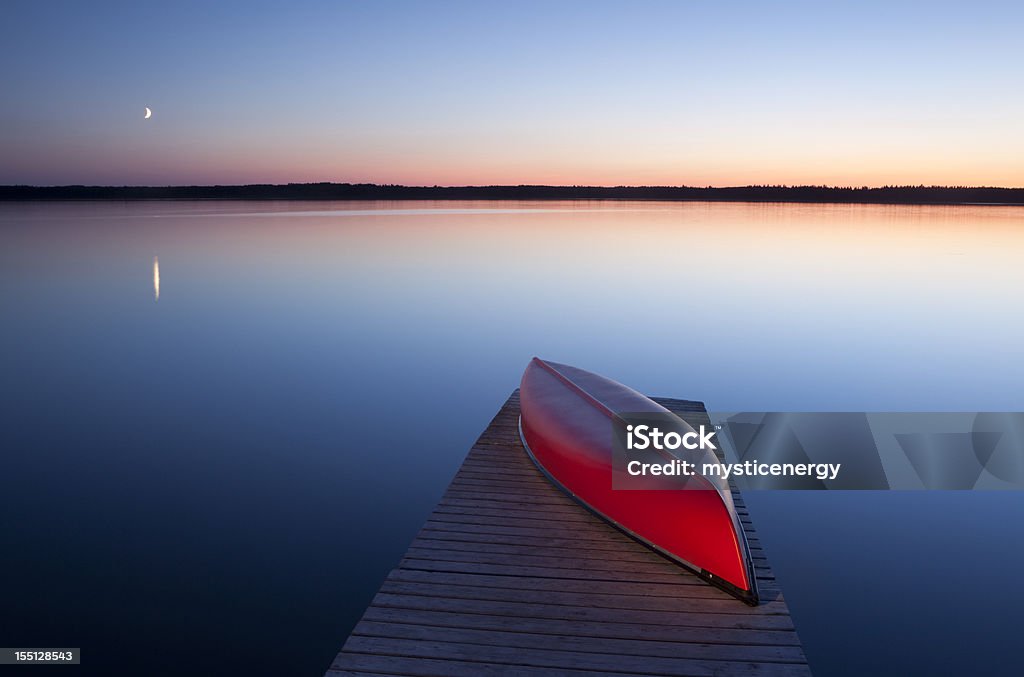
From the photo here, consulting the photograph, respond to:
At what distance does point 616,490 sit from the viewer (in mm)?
4859

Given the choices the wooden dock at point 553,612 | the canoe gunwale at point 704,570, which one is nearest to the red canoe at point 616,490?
the canoe gunwale at point 704,570

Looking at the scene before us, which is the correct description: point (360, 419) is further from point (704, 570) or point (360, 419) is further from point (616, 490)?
point (704, 570)

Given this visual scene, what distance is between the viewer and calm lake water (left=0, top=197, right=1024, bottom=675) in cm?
525

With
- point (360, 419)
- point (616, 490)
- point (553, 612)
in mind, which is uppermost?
point (616, 490)

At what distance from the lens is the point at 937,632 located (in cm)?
519

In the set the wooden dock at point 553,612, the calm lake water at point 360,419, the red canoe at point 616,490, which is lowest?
the calm lake water at point 360,419

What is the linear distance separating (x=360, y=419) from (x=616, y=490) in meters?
5.72

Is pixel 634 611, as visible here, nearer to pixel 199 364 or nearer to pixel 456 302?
pixel 199 364

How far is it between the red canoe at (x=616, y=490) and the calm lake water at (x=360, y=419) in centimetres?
151

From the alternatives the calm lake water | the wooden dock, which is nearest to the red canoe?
the wooden dock

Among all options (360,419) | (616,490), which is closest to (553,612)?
(616,490)

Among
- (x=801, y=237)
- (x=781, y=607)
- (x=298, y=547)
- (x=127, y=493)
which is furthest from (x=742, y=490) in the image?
(x=801, y=237)

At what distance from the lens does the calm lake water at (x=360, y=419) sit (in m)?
5.25

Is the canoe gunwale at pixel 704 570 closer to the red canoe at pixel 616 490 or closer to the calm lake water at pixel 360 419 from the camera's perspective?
the red canoe at pixel 616 490
